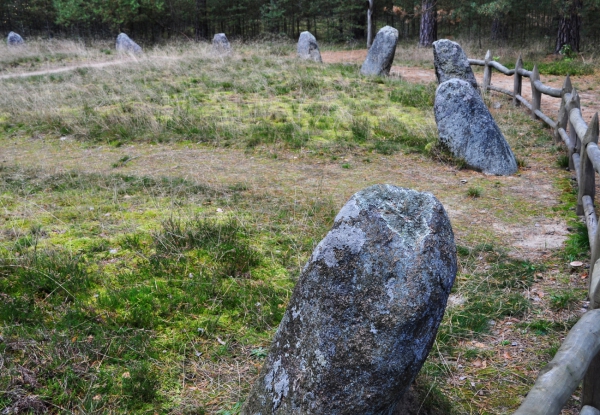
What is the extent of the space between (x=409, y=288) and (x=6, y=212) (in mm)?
5088

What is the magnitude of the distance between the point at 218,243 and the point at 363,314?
2788 mm

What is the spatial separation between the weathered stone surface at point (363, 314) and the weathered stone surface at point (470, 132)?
5846 mm

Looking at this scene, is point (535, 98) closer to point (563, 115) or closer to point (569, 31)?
point (563, 115)

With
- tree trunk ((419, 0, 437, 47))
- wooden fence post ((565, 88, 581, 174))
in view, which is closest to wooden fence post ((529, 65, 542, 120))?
wooden fence post ((565, 88, 581, 174))

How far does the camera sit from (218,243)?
192 inches

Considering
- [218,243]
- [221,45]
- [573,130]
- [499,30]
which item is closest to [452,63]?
[573,130]

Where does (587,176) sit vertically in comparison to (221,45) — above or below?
below

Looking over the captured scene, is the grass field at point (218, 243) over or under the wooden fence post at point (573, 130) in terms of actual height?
under

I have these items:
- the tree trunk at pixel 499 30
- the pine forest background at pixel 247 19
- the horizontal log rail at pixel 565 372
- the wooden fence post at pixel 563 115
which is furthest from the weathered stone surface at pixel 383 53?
the horizontal log rail at pixel 565 372

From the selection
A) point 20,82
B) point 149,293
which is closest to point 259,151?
point 149,293

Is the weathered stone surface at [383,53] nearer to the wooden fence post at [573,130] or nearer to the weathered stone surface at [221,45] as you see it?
the weathered stone surface at [221,45]

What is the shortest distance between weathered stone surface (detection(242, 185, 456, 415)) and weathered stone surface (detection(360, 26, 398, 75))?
556 inches

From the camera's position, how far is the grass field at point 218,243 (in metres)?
3.33

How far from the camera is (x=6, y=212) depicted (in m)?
5.69
